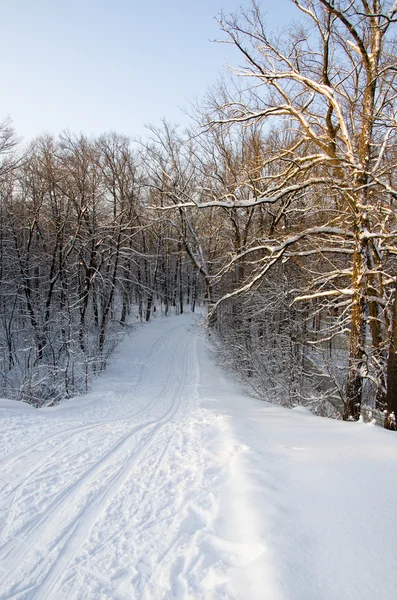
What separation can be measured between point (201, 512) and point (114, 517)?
0.94 metres

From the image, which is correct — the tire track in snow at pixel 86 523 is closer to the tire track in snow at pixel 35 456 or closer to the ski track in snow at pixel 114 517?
the ski track in snow at pixel 114 517

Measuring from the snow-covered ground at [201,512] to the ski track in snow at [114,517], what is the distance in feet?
0.04

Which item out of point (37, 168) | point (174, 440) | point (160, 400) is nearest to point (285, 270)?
point (160, 400)

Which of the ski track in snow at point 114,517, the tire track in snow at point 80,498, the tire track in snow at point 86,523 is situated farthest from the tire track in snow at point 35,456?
the tire track in snow at point 86,523

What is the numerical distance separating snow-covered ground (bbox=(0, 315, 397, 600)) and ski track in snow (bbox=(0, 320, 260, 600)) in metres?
0.01

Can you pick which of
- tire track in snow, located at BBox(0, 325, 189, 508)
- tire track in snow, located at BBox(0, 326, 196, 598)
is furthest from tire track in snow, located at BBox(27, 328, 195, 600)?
tire track in snow, located at BBox(0, 325, 189, 508)

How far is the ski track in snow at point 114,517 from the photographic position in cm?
238

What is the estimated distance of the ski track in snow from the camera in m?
2.38

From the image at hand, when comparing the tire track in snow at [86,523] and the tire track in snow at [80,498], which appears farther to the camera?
the tire track in snow at [80,498]

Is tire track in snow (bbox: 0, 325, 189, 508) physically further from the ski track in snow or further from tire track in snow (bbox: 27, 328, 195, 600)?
tire track in snow (bbox: 27, 328, 195, 600)

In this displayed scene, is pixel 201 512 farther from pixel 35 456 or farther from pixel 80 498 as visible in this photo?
pixel 35 456

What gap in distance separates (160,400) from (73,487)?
6.71 meters

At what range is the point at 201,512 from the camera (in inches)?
122

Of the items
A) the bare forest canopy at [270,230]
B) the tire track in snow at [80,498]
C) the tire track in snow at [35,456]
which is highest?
the bare forest canopy at [270,230]
